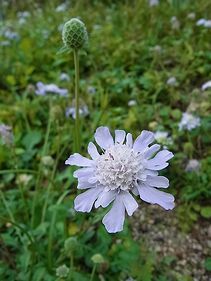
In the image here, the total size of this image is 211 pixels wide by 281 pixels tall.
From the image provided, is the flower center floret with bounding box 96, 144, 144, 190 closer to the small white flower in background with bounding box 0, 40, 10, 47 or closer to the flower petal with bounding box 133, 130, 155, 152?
the flower petal with bounding box 133, 130, 155, 152

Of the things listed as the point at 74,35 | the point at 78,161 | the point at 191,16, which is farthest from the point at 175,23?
the point at 78,161

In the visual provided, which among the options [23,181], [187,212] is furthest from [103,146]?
[23,181]

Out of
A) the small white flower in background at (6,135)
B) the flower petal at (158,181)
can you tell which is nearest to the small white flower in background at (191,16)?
the small white flower in background at (6,135)

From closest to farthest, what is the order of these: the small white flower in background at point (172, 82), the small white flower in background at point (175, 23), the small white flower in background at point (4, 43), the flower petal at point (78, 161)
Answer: the flower petal at point (78, 161)
the small white flower in background at point (172, 82)
the small white flower in background at point (175, 23)
the small white flower in background at point (4, 43)

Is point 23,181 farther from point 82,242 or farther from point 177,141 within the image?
point 177,141

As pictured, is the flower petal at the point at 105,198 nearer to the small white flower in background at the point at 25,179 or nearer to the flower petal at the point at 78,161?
the flower petal at the point at 78,161

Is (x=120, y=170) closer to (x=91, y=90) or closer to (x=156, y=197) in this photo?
(x=156, y=197)

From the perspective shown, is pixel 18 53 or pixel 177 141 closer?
pixel 177 141
